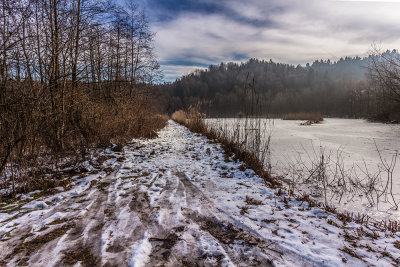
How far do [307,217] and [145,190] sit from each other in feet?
7.47

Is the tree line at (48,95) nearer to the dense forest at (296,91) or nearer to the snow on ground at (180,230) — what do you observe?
the snow on ground at (180,230)

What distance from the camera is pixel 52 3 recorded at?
3723 millimetres

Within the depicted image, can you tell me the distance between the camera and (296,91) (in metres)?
58.0

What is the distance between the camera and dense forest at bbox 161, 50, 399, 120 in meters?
5.86

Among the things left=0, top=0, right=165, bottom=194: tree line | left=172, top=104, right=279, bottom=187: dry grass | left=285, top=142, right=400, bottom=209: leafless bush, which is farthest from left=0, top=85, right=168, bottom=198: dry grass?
left=285, top=142, right=400, bottom=209: leafless bush

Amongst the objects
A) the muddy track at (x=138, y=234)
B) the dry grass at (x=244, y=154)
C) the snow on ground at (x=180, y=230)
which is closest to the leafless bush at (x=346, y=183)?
the dry grass at (x=244, y=154)

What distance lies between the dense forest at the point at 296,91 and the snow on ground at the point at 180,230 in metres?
3.07

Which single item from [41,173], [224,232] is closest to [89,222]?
[224,232]

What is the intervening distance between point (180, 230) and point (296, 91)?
215 ft

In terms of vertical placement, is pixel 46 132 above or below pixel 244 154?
above

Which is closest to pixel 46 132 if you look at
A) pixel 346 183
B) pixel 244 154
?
pixel 244 154

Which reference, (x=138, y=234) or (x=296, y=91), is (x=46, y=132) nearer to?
(x=138, y=234)

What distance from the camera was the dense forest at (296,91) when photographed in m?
5.86

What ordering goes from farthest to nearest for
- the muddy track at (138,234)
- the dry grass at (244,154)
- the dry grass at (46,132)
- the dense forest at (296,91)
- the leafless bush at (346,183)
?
the dense forest at (296,91), the dry grass at (244,154), the leafless bush at (346,183), the dry grass at (46,132), the muddy track at (138,234)
